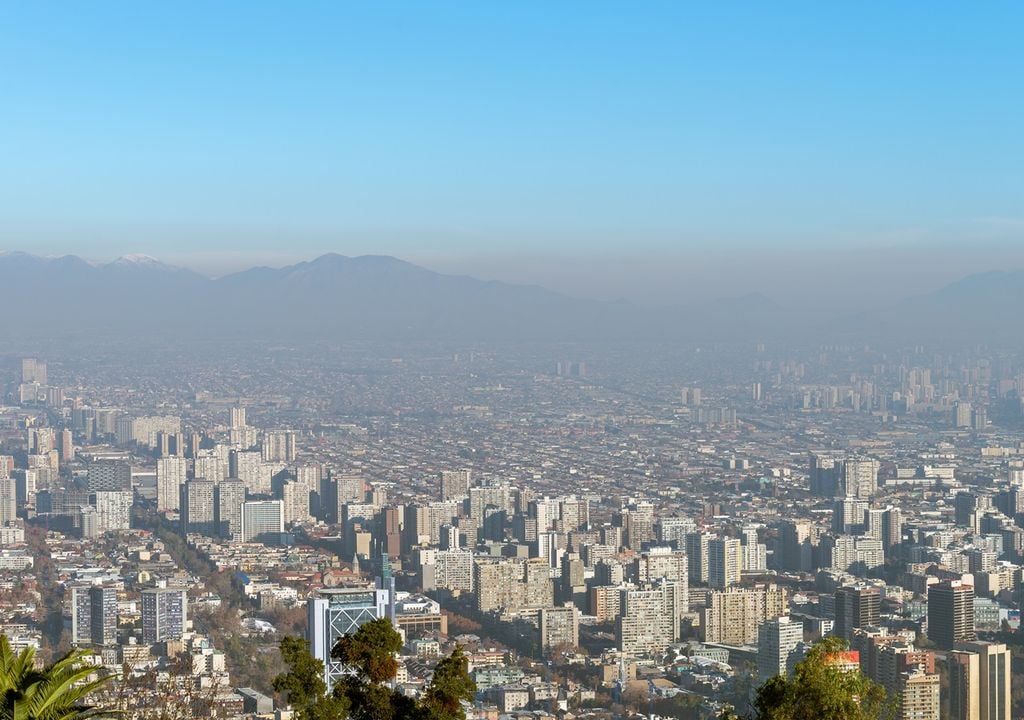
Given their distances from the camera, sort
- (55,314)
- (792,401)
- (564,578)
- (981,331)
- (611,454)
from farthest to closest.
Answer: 1. (55,314)
2. (981,331)
3. (792,401)
4. (611,454)
5. (564,578)

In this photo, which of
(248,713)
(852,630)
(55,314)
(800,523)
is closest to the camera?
(248,713)

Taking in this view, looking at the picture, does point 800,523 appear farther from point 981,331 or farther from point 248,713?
point 981,331

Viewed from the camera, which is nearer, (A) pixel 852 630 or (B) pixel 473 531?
(A) pixel 852 630

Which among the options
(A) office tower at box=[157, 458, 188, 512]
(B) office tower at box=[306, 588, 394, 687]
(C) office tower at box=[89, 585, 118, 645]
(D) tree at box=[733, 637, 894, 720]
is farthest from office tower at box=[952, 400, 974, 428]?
(D) tree at box=[733, 637, 894, 720]

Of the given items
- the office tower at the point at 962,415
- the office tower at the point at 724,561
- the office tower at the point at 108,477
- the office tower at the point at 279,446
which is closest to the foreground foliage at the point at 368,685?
the office tower at the point at 724,561

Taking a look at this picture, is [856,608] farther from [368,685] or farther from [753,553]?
[368,685]

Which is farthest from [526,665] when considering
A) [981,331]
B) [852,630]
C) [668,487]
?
[981,331]

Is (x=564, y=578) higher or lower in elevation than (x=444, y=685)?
lower
